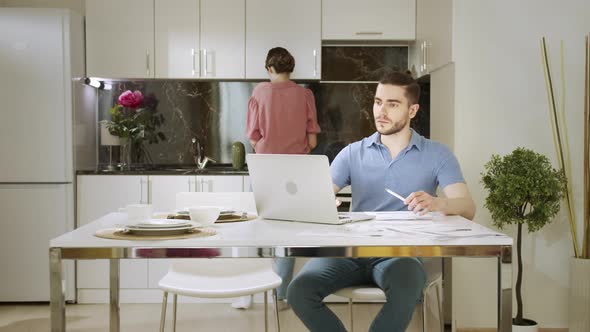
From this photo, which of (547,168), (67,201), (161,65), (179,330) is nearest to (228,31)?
(161,65)

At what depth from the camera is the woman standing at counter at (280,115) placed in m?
4.37

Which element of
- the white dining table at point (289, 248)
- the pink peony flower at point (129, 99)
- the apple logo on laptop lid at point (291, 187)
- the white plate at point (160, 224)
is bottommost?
the white dining table at point (289, 248)

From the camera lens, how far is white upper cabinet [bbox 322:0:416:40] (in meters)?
4.72

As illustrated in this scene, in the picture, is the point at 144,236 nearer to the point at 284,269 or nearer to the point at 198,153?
the point at 284,269

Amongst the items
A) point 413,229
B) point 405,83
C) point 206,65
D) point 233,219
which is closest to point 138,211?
point 233,219

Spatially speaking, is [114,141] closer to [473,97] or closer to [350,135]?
[350,135]

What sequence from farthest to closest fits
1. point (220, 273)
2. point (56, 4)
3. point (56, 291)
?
point (56, 4) → point (220, 273) → point (56, 291)

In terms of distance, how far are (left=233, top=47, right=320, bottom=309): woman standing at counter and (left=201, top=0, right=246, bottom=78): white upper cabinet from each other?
0.38 meters

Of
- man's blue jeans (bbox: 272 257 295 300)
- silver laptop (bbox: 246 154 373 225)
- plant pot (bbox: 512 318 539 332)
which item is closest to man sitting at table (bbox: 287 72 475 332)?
silver laptop (bbox: 246 154 373 225)

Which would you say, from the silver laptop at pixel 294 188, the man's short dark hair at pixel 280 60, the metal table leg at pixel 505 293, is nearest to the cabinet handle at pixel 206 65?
the man's short dark hair at pixel 280 60

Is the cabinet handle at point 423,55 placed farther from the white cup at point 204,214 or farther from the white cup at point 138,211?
the white cup at point 138,211

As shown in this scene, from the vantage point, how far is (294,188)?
2275 millimetres

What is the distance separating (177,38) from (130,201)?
1119mm

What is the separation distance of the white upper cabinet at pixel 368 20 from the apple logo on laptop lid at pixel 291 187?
8.67 ft
